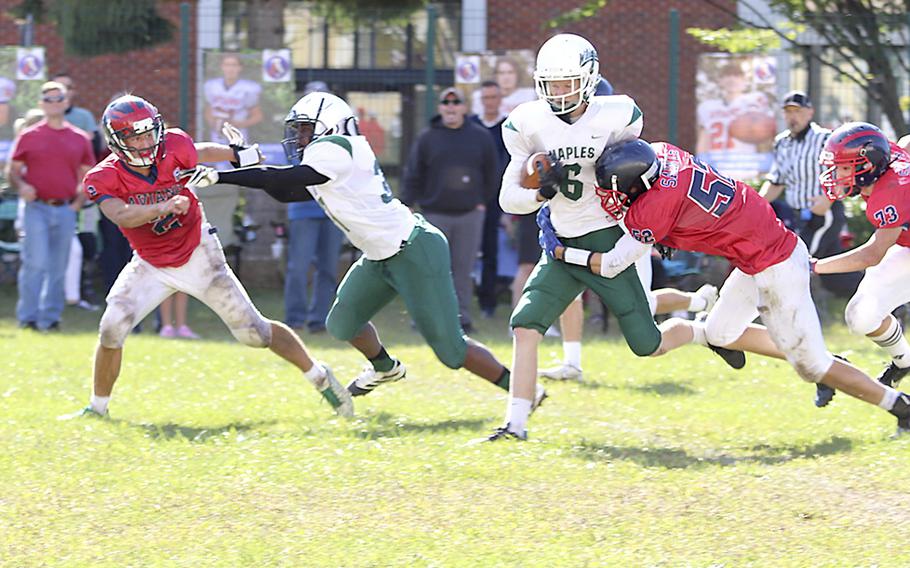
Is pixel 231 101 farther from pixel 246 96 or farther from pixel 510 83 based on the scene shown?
pixel 510 83

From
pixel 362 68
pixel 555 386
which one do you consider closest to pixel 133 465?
pixel 555 386

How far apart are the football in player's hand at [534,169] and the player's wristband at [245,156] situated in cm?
136

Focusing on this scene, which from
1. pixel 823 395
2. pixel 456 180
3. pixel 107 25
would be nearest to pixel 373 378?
pixel 823 395

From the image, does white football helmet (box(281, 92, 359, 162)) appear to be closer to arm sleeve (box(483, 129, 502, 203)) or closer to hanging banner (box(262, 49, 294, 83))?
arm sleeve (box(483, 129, 502, 203))

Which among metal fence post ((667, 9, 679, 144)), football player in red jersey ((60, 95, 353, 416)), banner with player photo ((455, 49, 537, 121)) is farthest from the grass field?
metal fence post ((667, 9, 679, 144))

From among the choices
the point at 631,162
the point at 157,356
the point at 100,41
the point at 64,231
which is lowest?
the point at 157,356

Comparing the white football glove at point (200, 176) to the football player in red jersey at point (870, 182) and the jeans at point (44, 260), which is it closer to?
the football player in red jersey at point (870, 182)

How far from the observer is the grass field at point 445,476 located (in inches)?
210

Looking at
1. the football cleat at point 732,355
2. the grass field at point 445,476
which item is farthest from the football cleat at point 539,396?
→ the football cleat at point 732,355

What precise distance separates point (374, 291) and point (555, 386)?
1.89 metres

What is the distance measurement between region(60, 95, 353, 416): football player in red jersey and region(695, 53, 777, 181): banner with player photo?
20.8 feet

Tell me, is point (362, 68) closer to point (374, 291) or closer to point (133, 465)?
point (374, 291)

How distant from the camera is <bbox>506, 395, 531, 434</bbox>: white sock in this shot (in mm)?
7184

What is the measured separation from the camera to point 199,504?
19.5 ft
